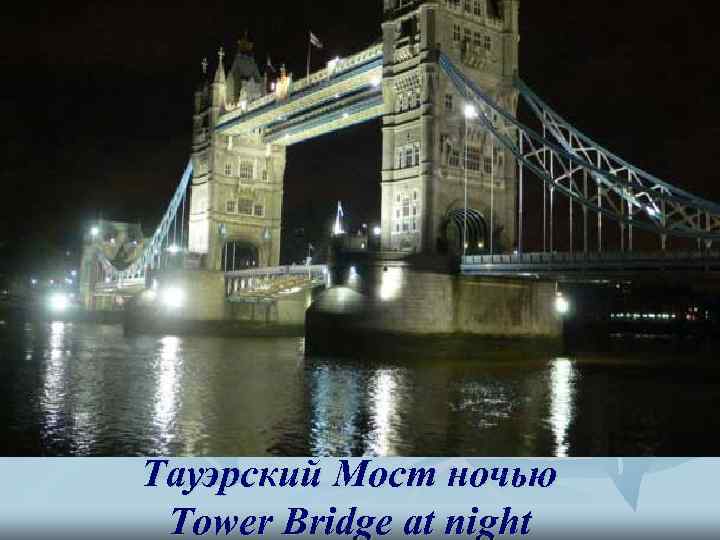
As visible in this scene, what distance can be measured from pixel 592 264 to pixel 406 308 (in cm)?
725

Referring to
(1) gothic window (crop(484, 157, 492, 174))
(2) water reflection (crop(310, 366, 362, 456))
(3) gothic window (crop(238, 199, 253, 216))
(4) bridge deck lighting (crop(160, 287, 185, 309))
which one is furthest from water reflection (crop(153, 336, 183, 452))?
(3) gothic window (crop(238, 199, 253, 216))

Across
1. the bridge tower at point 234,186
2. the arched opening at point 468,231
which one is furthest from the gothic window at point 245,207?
the arched opening at point 468,231

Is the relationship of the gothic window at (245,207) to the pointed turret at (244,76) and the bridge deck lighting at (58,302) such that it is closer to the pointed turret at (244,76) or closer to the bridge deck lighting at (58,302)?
the pointed turret at (244,76)

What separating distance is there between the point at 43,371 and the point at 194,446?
14.5 meters

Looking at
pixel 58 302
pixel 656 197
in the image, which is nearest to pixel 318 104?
pixel 656 197

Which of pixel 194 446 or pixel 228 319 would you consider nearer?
pixel 194 446

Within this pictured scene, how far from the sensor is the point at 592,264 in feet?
92.5

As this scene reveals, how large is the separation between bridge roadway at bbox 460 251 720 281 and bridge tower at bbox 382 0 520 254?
3.90 m

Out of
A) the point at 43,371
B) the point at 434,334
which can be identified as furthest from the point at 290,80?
the point at 43,371

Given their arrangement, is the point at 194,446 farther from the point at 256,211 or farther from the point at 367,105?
the point at 256,211

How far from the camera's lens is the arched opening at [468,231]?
3666 cm

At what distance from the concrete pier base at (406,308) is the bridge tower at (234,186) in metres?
25.1

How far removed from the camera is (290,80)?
4778 centimetres

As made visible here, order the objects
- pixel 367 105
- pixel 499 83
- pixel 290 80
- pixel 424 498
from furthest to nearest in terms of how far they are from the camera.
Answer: pixel 290 80 < pixel 367 105 < pixel 499 83 < pixel 424 498
